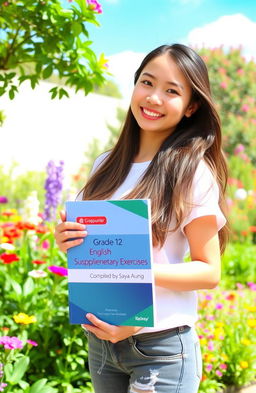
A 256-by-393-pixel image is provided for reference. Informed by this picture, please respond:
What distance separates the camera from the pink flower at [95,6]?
7.47 feet

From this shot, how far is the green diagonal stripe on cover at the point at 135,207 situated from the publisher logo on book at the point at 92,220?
0.21 ft

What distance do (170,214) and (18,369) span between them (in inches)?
49.6

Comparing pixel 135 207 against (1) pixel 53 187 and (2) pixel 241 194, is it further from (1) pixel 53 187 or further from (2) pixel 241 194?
(2) pixel 241 194

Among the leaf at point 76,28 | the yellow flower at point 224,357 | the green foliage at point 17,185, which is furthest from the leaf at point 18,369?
the green foliage at point 17,185

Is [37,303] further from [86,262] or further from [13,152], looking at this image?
[13,152]

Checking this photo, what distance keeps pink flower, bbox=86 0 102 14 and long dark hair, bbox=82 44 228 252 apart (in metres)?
0.68

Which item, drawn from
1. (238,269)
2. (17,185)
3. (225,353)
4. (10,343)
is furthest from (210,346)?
(17,185)

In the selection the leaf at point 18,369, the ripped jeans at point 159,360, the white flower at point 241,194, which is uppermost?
the white flower at point 241,194

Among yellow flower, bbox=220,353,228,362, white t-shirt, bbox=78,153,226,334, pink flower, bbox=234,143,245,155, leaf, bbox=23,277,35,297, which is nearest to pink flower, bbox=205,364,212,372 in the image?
yellow flower, bbox=220,353,228,362

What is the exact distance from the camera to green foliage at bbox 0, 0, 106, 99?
2.34 m

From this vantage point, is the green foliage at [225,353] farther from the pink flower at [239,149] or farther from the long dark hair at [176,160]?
the pink flower at [239,149]

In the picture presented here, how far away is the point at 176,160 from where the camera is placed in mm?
1542

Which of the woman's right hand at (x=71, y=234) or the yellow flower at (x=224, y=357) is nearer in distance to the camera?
the woman's right hand at (x=71, y=234)

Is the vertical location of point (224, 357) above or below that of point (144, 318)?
below
